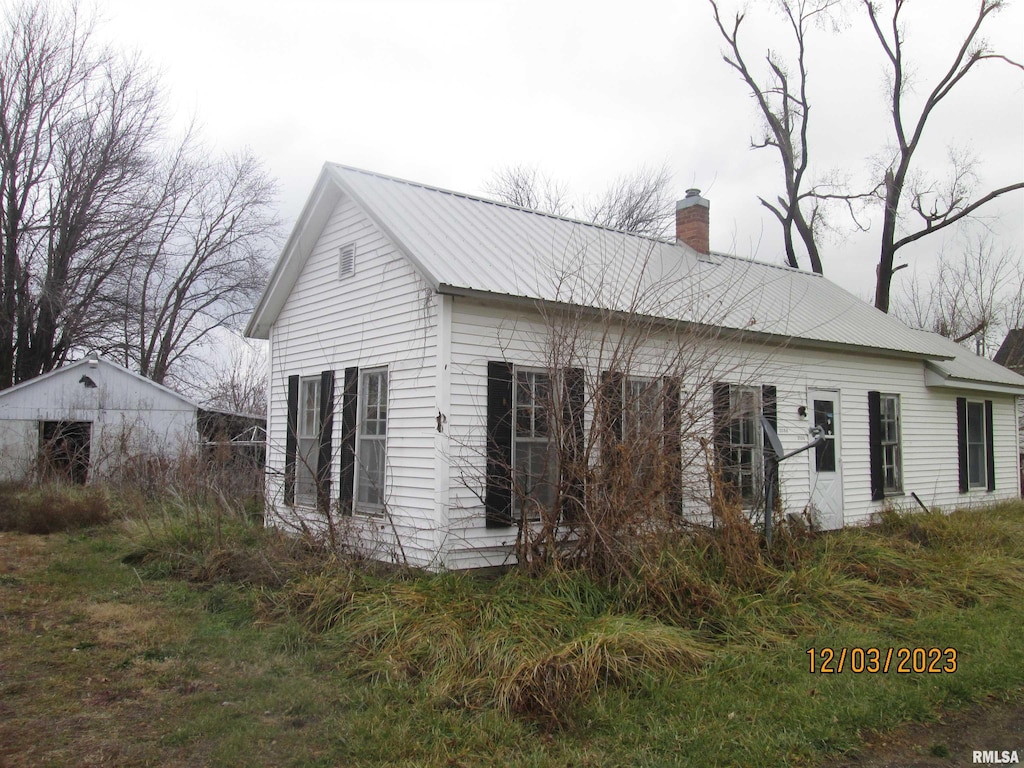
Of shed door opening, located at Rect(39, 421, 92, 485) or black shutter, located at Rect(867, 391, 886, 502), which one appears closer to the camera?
black shutter, located at Rect(867, 391, 886, 502)

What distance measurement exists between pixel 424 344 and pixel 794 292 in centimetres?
843

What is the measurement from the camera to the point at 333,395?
10039mm

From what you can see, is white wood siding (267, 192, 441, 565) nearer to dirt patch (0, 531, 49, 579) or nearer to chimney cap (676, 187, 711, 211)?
dirt patch (0, 531, 49, 579)

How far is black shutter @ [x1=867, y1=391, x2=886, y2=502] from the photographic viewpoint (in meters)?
12.6

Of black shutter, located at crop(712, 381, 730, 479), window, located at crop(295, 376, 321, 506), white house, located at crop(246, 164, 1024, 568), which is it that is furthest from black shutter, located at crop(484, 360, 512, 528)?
window, located at crop(295, 376, 321, 506)

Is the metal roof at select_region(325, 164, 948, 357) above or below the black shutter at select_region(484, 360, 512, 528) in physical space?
above

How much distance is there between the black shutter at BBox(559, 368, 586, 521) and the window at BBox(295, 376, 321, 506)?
175 inches

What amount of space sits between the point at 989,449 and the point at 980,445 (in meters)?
0.31

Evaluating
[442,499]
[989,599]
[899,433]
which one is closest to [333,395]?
[442,499]

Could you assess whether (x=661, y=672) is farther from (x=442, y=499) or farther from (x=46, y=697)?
(x=46, y=697)

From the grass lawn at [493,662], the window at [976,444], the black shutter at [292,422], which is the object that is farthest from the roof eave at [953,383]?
the black shutter at [292,422]

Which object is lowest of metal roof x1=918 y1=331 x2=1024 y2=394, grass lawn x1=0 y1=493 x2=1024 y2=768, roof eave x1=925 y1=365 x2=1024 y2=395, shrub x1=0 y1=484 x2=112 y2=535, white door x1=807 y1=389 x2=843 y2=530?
grass lawn x1=0 y1=493 x2=1024 y2=768

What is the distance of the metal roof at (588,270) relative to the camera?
8523mm
